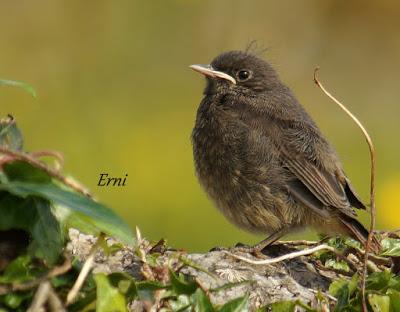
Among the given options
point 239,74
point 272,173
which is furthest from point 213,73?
point 272,173

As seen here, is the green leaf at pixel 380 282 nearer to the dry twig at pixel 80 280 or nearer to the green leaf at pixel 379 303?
the green leaf at pixel 379 303

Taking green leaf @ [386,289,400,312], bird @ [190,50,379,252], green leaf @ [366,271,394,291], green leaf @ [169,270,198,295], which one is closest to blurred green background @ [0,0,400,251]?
bird @ [190,50,379,252]

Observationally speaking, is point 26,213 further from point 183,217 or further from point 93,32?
point 93,32

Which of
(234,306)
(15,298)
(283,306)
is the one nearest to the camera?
(15,298)

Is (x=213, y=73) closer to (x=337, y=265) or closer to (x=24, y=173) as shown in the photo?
(x=337, y=265)

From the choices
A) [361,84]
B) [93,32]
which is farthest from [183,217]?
[361,84]

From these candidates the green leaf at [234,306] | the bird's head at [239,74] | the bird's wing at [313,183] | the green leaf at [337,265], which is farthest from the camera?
the bird's head at [239,74]

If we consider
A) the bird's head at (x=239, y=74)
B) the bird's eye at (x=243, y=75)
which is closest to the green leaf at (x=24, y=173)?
the bird's head at (x=239, y=74)
